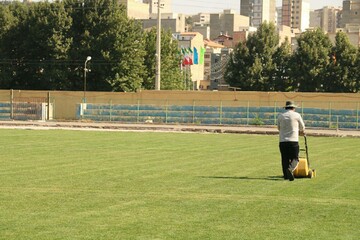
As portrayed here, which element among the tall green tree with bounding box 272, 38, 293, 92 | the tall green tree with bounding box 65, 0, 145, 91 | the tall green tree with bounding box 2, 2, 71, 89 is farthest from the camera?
the tall green tree with bounding box 272, 38, 293, 92

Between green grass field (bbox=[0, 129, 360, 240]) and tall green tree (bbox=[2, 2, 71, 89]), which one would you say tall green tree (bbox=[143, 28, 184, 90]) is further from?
green grass field (bbox=[0, 129, 360, 240])

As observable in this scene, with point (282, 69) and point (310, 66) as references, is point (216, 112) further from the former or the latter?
point (282, 69)

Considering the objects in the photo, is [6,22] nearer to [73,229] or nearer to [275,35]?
[275,35]

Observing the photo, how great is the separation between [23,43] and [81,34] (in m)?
8.08

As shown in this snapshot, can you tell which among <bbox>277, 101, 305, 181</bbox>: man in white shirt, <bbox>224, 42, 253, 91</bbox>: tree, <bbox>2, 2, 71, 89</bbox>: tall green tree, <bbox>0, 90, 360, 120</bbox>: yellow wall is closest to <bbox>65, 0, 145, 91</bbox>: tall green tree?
<bbox>2, 2, 71, 89</bbox>: tall green tree

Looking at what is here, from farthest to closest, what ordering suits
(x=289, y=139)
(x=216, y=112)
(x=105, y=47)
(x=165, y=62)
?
(x=165, y=62) < (x=105, y=47) < (x=216, y=112) < (x=289, y=139)

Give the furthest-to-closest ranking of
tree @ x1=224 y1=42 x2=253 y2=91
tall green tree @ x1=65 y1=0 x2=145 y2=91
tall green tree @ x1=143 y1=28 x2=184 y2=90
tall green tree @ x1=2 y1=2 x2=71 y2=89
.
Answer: tall green tree @ x1=143 y1=28 x2=184 y2=90
tree @ x1=224 y1=42 x2=253 y2=91
tall green tree @ x1=2 y1=2 x2=71 y2=89
tall green tree @ x1=65 y1=0 x2=145 y2=91

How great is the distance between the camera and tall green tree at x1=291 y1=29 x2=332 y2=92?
311 ft

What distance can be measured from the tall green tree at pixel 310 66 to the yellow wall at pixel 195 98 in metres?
29.1

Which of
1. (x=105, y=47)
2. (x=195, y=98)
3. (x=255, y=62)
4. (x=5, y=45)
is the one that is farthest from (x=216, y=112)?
(x=5, y=45)

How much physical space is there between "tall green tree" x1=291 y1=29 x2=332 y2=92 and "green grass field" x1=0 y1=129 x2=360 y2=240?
229ft

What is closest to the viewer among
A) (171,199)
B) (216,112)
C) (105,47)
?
(171,199)

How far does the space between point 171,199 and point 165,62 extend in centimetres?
9027

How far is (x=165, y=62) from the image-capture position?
343 feet
